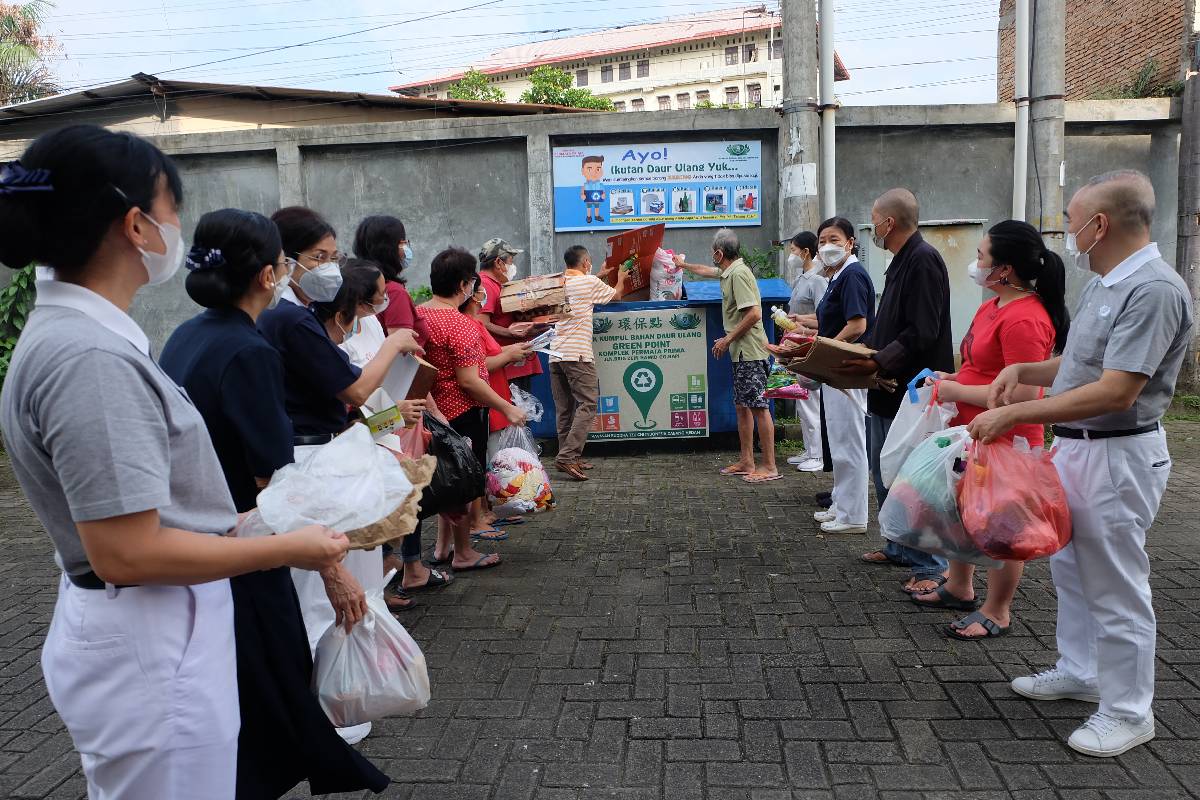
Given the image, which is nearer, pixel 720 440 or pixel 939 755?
pixel 939 755

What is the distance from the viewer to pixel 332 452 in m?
1.85

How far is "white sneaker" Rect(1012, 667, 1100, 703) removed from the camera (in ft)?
10.6

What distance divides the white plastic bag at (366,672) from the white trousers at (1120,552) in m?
2.31

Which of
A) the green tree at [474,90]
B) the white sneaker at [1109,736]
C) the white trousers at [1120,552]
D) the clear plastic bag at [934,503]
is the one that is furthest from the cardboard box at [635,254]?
the green tree at [474,90]

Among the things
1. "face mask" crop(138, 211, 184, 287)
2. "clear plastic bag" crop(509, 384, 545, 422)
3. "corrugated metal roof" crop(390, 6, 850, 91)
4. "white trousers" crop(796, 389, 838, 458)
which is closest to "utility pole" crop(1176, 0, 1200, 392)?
"white trousers" crop(796, 389, 838, 458)

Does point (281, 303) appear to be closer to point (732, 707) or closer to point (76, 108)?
point (732, 707)

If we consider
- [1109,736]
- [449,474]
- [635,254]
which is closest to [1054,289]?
[1109,736]

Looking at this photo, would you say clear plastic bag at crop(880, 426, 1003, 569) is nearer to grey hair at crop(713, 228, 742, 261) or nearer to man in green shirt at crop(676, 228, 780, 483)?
man in green shirt at crop(676, 228, 780, 483)

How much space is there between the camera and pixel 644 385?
8.08m

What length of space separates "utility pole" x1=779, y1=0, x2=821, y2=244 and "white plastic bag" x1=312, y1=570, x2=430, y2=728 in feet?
26.3

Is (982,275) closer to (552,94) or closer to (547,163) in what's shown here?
(547,163)

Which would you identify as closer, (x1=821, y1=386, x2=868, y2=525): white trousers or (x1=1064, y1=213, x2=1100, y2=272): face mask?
(x1=1064, y1=213, x2=1100, y2=272): face mask

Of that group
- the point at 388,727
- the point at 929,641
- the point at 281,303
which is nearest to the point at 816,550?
the point at 929,641

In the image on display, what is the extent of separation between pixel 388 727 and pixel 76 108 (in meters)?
15.1
